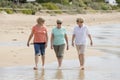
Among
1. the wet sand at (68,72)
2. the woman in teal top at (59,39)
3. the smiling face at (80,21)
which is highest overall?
the smiling face at (80,21)

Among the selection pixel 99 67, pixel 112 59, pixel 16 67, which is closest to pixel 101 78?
pixel 99 67

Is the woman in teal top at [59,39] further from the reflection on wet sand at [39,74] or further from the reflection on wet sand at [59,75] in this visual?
the reflection on wet sand at [39,74]

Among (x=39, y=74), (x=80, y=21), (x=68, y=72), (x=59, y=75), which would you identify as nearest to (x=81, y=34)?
(x=80, y=21)

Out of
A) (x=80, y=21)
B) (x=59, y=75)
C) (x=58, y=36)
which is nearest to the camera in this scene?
(x=59, y=75)

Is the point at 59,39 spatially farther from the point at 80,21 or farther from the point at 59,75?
the point at 59,75

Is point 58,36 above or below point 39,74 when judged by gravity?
above

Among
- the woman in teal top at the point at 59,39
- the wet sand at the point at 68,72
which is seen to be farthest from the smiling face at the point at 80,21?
the wet sand at the point at 68,72

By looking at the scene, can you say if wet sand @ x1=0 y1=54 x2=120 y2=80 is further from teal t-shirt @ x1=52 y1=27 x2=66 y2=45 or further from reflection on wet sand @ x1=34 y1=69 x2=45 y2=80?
teal t-shirt @ x1=52 y1=27 x2=66 y2=45

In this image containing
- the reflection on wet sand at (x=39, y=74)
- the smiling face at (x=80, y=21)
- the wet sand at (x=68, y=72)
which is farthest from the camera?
the smiling face at (x=80, y=21)

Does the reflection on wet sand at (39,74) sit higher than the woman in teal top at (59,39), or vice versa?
the woman in teal top at (59,39)

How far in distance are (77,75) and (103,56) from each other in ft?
14.2

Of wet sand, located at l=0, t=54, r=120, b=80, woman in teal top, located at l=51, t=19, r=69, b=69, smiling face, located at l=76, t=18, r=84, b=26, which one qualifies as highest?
smiling face, located at l=76, t=18, r=84, b=26

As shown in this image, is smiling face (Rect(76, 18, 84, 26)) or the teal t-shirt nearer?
smiling face (Rect(76, 18, 84, 26))

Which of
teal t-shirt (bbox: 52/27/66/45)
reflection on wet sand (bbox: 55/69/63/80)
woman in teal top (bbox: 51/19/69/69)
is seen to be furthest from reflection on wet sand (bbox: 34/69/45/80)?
teal t-shirt (bbox: 52/27/66/45)
